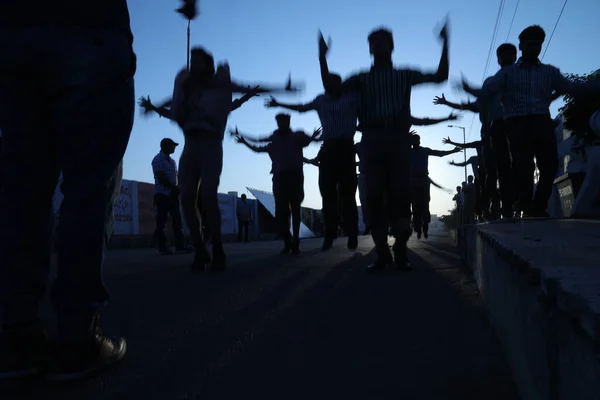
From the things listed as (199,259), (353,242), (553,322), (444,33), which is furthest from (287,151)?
(553,322)

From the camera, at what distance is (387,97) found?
166 inches

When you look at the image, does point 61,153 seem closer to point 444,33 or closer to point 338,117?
point 444,33

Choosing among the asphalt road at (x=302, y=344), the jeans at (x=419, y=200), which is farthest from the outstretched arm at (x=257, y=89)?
the jeans at (x=419, y=200)

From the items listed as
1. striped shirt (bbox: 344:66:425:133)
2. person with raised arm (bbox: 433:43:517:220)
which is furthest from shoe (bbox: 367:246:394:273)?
person with raised arm (bbox: 433:43:517:220)

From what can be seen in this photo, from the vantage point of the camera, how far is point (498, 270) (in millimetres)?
1686

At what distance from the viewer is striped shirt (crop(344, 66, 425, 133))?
4.22 m

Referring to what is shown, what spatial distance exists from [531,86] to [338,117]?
2.39m

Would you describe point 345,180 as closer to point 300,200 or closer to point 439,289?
point 300,200

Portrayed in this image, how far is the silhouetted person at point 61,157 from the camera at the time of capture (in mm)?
1600

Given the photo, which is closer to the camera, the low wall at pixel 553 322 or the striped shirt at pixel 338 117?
the low wall at pixel 553 322

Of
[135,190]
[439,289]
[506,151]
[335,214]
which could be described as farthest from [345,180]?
[135,190]

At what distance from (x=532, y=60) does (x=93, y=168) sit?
490 cm

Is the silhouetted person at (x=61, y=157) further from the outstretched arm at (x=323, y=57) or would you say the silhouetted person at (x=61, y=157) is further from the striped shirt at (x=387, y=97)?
the striped shirt at (x=387, y=97)

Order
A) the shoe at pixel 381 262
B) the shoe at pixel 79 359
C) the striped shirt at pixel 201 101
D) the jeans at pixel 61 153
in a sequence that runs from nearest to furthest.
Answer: the shoe at pixel 79 359 → the jeans at pixel 61 153 → the shoe at pixel 381 262 → the striped shirt at pixel 201 101
